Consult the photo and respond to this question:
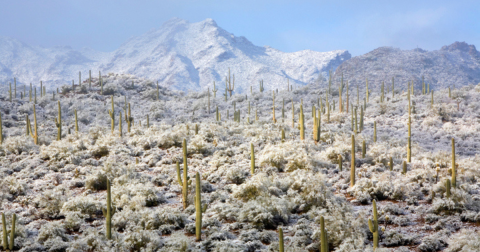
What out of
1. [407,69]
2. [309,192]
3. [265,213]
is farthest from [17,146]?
[407,69]

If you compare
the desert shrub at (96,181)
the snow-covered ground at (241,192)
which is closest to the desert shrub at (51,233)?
the snow-covered ground at (241,192)

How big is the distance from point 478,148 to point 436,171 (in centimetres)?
965

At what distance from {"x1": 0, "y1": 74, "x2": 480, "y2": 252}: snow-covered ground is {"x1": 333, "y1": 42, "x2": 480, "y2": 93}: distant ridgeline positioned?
43.6 metres

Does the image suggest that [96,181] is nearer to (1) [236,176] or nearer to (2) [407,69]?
(1) [236,176]

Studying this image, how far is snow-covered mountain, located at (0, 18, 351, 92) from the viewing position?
14038 centimetres

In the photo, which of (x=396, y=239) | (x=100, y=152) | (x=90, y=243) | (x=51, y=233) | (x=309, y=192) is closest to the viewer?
(x=396, y=239)

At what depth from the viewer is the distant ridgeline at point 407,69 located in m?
66.9

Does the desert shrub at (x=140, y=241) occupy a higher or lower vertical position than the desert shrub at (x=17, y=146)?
lower

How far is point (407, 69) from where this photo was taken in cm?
7288

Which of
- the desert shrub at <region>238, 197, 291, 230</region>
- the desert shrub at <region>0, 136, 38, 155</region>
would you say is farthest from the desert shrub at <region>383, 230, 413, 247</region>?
the desert shrub at <region>0, 136, 38, 155</region>

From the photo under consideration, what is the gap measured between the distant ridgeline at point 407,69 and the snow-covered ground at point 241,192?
143ft

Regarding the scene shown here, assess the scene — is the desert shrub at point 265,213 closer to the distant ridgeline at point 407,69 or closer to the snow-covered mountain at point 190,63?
the distant ridgeline at point 407,69

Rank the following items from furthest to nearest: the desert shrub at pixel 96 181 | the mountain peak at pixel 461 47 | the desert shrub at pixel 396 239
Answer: the mountain peak at pixel 461 47 → the desert shrub at pixel 96 181 → the desert shrub at pixel 396 239

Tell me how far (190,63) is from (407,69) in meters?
107
